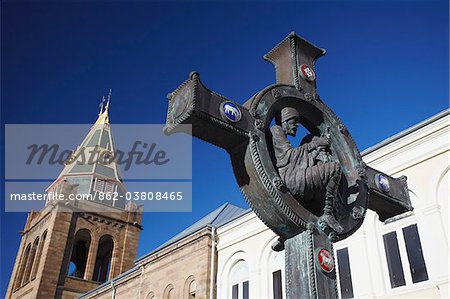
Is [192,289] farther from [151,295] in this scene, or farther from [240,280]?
[151,295]

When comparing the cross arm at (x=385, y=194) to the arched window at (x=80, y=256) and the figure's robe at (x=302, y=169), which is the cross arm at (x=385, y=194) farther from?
the arched window at (x=80, y=256)

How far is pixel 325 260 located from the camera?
9.84 feet

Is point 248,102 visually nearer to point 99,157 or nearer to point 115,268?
point 115,268

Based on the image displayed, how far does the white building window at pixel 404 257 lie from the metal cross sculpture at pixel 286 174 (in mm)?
9236

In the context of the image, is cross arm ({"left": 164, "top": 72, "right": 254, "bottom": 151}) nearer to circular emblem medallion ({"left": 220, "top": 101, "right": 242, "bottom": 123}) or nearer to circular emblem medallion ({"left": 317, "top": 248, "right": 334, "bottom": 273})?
circular emblem medallion ({"left": 220, "top": 101, "right": 242, "bottom": 123})

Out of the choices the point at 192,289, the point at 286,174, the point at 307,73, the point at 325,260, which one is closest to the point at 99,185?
the point at 192,289

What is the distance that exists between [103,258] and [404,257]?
35.6 meters

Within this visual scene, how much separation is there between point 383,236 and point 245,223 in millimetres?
5597

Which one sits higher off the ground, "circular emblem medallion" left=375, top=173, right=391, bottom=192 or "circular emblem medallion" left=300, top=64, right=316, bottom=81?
"circular emblem medallion" left=300, top=64, right=316, bottom=81

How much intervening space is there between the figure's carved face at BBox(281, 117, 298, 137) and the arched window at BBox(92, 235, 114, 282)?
127 ft

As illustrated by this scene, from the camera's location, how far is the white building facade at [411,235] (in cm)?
1132

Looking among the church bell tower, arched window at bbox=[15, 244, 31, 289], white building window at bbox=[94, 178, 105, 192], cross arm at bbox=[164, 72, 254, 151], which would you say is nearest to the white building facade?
cross arm at bbox=[164, 72, 254, 151]

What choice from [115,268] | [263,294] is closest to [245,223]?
[263,294]

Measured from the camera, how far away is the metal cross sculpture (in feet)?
9.70
